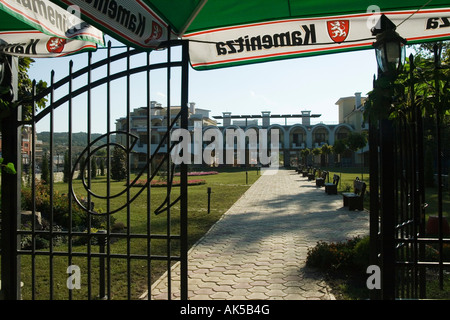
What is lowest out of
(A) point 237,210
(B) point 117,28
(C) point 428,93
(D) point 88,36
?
(A) point 237,210

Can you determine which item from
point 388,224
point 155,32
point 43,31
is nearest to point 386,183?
point 388,224

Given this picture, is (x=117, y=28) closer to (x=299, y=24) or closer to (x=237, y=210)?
(x=299, y=24)

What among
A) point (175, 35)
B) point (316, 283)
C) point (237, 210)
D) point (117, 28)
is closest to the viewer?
point (117, 28)

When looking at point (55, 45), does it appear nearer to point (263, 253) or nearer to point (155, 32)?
point (155, 32)

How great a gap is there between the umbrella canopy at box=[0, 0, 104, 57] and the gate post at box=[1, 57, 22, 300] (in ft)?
0.79

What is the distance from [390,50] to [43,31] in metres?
2.56

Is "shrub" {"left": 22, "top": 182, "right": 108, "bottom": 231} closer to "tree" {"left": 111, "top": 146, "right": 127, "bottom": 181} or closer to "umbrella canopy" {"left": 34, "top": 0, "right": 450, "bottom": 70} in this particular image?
"umbrella canopy" {"left": 34, "top": 0, "right": 450, "bottom": 70}

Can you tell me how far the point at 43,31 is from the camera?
2.56 m

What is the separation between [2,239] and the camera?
286 centimetres

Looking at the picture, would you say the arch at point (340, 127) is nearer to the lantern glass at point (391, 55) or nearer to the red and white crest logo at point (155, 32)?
the lantern glass at point (391, 55)

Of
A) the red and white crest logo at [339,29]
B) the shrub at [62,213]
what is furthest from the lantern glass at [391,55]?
the shrub at [62,213]
